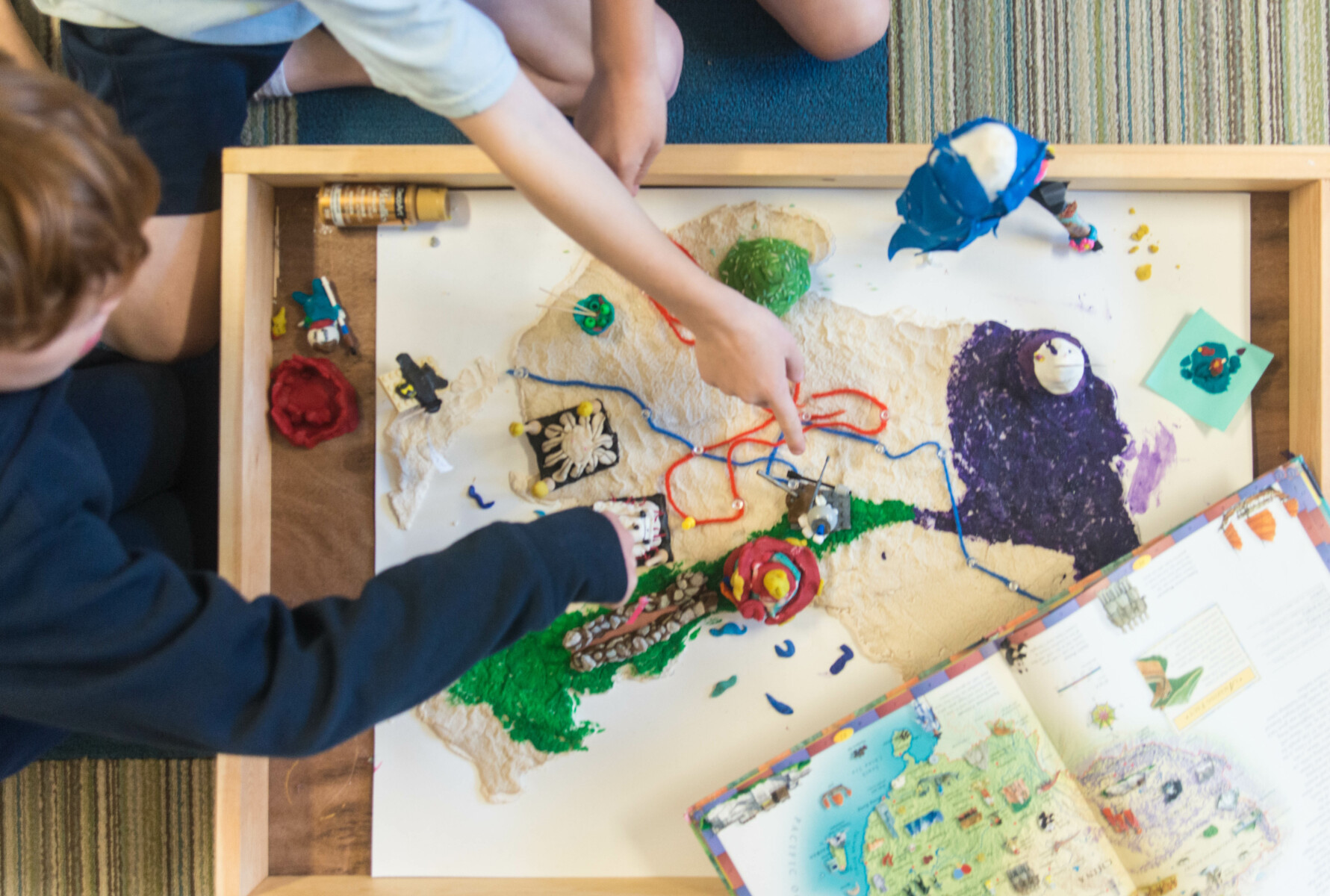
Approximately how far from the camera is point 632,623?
815 millimetres

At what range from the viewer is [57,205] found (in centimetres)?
49

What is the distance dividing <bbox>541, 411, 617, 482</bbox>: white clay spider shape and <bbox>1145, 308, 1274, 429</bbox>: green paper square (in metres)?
0.57

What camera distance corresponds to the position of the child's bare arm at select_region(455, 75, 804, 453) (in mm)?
614

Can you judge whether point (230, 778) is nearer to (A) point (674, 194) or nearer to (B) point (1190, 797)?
(A) point (674, 194)

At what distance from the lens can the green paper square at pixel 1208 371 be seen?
2.71 ft

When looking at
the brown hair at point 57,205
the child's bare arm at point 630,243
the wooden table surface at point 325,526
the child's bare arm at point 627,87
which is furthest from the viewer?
the wooden table surface at point 325,526

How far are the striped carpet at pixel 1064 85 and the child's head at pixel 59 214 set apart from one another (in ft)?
2.02

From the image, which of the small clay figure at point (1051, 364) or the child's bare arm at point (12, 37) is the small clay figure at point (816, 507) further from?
the child's bare arm at point (12, 37)

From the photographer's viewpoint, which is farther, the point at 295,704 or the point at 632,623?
the point at 632,623

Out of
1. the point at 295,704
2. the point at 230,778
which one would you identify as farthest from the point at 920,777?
the point at 230,778

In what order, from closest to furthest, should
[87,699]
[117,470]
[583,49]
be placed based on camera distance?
1. [87,699]
2. [117,470]
3. [583,49]

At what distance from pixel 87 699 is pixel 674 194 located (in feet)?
2.19

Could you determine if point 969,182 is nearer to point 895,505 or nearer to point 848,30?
point 895,505

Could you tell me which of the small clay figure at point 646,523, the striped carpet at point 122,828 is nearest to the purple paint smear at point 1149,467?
the small clay figure at point 646,523
